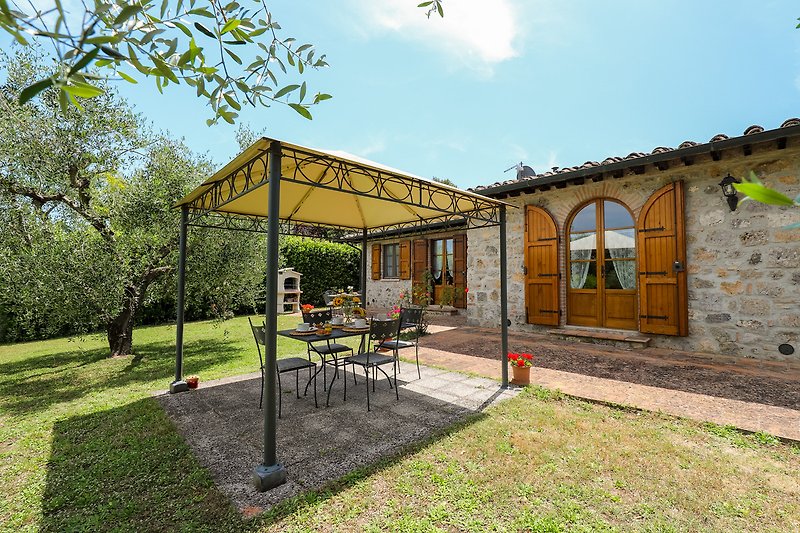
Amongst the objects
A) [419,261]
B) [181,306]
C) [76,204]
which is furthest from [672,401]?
[76,204]

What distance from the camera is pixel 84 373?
18.0 feet

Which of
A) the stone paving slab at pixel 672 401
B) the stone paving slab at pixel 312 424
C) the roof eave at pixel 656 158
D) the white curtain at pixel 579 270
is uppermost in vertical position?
the roof eave at pixel 656 158

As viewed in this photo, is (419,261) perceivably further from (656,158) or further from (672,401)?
(672,401)

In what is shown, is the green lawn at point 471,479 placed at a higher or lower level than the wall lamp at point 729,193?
lower

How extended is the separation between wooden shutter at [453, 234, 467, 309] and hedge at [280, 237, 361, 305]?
5441 millimetres

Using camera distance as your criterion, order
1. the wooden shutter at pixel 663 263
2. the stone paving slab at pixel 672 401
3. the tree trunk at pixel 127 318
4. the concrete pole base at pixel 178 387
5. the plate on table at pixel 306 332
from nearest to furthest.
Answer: the stone paving slab at pixel 672 401, the plate on table at pixel 306 332, the concrete pole base at pixel 178 387, the wooden shutter at pixel 663 263, the tree trunk at pixel 127 318

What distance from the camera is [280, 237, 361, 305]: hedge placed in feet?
45.5

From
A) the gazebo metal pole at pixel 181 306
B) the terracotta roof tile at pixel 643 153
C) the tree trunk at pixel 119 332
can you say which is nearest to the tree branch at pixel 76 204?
the tree trunk at pixel 119 332

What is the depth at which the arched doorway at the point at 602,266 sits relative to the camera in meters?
6.58

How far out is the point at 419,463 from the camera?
2.77 m

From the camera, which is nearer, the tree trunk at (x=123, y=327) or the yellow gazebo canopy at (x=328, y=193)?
the yellow gazebo canopy at (x=328, y=193)

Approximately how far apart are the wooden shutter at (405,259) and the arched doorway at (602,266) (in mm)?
5654

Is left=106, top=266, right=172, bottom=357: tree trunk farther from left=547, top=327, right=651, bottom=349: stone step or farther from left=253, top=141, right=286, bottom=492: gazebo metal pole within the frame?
left=547, top=327, right=651, bottom=349: stone step

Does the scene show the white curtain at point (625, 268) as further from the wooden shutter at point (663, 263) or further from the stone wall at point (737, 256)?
the stone wall at point (737, 256)
